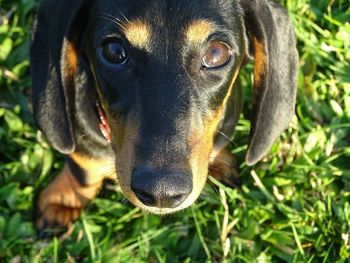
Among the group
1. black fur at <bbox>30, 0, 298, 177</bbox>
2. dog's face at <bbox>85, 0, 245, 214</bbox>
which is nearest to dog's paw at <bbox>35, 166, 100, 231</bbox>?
black fur at <bbox>30, 0, 298, 177</bbox>

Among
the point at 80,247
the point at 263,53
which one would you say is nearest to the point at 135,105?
the point at 263,53

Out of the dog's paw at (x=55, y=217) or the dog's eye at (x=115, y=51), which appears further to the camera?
the dog's paw at (x=55, y=217)

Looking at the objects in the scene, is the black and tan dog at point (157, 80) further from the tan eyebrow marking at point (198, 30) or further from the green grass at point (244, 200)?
the green grass at point (244, 200)

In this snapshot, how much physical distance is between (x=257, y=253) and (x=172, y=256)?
51 centimetres

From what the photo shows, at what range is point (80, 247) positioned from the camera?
13.2ft

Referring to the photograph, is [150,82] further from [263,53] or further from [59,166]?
[59,166]

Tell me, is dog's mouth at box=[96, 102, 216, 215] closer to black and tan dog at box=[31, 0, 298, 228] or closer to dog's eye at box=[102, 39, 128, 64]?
black and tan dog at box=[31, 0, 298, 228]

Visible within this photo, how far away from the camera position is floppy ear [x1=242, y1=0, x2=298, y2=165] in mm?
3326

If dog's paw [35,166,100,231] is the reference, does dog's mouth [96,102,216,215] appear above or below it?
above

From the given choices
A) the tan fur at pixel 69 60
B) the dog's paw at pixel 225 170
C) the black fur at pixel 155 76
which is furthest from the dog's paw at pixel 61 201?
the tan fur at pixel 69 60

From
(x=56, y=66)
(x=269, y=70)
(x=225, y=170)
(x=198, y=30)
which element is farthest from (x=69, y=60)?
(x=225, y=170)

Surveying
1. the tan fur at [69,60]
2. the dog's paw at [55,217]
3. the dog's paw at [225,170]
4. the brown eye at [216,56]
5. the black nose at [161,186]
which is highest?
the brown eye at [216,56]

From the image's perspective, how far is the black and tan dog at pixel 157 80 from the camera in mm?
2959

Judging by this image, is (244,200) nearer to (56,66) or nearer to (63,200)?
(63,200)
